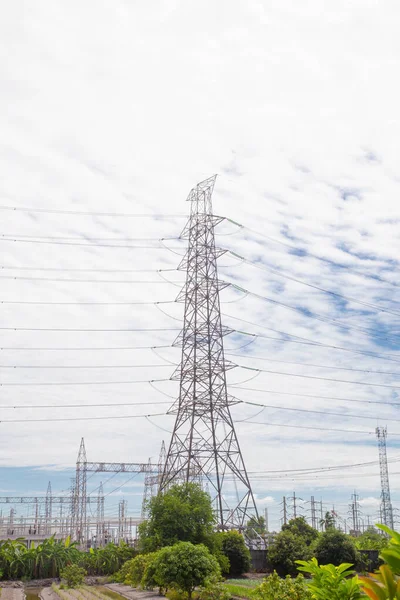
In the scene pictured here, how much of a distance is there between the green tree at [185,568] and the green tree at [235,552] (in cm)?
1317

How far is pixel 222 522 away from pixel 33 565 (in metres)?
14.9

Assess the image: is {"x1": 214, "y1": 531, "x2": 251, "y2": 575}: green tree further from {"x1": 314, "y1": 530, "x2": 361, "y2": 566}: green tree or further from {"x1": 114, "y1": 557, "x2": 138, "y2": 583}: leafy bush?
{"x1": 114, "y1": 557, "x2": 138, "y2": 583}: leafy bush

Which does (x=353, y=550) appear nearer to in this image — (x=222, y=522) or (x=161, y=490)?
(x=222, y=522)

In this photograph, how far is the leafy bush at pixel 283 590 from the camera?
1714cm

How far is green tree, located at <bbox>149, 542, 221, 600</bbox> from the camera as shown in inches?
950

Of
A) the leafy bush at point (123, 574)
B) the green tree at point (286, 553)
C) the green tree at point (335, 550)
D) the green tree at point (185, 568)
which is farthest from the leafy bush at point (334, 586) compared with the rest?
the leafy bush at point (123, 574)

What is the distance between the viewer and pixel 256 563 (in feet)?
132

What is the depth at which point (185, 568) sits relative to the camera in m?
24.2

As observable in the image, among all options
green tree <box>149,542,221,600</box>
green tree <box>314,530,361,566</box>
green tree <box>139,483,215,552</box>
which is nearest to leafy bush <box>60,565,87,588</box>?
Result: green tree <box>139,483,215,552</box>

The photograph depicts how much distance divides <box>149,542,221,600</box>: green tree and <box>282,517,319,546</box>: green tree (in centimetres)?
2799

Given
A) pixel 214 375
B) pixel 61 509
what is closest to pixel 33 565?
pixel 214 375

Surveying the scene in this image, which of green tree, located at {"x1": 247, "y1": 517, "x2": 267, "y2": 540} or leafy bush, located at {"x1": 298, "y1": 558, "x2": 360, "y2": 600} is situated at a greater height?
leafy bush, located at {"x1": 298, "y1": 558, "x2": 360, "y2": 600}

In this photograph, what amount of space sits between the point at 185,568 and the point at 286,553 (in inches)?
603

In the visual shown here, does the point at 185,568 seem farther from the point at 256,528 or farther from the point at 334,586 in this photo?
the point at 256,528
